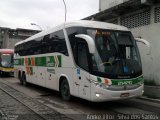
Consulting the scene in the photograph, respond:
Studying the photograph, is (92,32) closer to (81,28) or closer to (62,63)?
(81,28)

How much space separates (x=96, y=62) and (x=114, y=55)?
30.1 inches

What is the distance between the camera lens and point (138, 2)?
17.3 m

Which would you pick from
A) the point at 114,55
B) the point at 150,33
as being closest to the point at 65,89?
the point at 114,55

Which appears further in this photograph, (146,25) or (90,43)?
(146,25)

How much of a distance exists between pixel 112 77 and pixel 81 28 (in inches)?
89.0

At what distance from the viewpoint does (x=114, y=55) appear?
11062mm

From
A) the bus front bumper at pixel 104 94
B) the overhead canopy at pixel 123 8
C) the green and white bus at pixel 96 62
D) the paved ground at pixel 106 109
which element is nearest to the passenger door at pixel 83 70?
the green and white bus at pixel 96 62

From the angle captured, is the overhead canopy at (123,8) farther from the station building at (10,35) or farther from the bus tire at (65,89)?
the station building at (10,35)

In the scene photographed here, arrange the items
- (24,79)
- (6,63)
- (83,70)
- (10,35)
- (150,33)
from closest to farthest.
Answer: (83,70), (150,33), (24,79), (6,63), (10,35)

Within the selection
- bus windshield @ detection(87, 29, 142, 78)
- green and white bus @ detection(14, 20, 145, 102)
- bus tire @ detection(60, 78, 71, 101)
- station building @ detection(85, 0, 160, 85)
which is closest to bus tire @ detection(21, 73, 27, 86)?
green and white bus @ detection(14, 20, 145, 102)

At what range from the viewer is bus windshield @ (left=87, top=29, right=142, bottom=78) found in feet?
35.2

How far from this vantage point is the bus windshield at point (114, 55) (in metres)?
10.7

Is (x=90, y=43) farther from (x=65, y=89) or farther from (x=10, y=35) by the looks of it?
(x=10, y=35)

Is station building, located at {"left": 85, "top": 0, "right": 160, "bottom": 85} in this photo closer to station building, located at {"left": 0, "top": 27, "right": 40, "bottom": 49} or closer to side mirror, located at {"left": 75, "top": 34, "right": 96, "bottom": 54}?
side mirror, located at {"left": 75, "top": 34, "right": 96, "bottom": 54}
